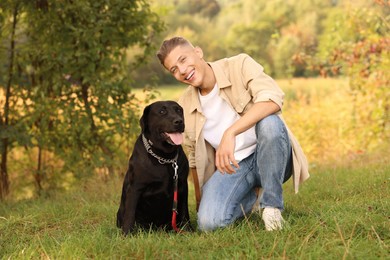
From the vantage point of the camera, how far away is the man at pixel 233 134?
283 cm

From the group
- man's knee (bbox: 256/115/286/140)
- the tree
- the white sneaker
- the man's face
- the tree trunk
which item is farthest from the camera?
the tree trunk

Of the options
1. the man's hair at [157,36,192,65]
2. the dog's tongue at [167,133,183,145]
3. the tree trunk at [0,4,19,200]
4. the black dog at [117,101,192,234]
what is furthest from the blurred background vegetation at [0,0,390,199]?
the dog's tongue at [167,133,183,145]

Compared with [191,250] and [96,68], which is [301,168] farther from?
[96,68]

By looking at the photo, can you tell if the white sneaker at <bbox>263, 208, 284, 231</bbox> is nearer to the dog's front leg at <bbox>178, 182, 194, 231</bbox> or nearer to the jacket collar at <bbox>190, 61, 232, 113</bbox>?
the dog's front leg at <bbox>178, 182, 194, 231</bbox>

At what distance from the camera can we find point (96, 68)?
5.80m

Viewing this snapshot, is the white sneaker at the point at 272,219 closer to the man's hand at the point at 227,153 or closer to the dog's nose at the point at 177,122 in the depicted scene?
the man's hand at the point at 227,153

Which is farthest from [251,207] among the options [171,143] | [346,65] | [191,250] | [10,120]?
[346,65]

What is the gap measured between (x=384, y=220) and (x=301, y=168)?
0.60 meters

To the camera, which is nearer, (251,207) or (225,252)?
(225,252)

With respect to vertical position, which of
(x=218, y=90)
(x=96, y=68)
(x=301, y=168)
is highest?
(x=96, y=68)

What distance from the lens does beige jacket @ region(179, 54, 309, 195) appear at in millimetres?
2960

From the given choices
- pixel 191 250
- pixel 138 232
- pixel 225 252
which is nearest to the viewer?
pixel 225 252

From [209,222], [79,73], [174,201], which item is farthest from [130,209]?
[79,73]

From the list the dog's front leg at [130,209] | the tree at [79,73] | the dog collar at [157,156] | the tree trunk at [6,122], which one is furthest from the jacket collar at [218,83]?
the tree trunk at [6,122]
